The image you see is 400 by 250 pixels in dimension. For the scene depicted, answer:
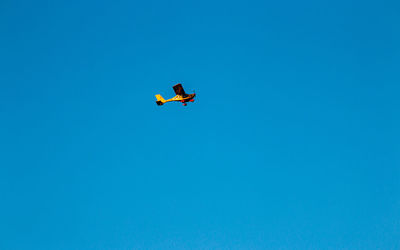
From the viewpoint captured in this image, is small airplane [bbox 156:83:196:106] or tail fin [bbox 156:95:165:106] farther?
tail fin [bbox 156:95:165:106]

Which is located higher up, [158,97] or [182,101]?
[158,97]

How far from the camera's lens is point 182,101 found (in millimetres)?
87000

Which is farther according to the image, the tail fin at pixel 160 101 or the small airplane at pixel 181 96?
the tail fin at pixel 160 101

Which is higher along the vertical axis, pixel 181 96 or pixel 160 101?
pixel 160 101

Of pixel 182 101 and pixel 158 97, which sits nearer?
pixel 182 101

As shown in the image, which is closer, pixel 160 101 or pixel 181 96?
pixel 181 96

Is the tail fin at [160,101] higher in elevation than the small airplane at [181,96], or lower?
higher

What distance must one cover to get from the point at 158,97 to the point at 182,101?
11.7 meters

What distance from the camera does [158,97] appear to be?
97.2 meters

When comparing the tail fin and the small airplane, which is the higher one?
the tail fin
